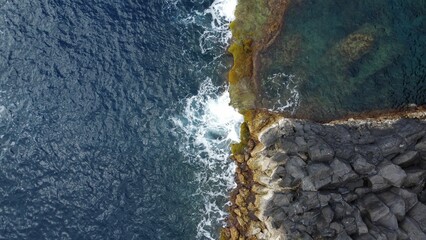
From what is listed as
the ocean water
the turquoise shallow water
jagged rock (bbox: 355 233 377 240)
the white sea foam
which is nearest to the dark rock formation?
jagged rock (bbox: 355 233 377 240)

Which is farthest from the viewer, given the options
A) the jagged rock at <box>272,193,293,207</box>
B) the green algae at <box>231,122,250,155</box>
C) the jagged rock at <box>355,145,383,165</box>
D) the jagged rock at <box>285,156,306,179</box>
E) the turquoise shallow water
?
the turquoise shallow water

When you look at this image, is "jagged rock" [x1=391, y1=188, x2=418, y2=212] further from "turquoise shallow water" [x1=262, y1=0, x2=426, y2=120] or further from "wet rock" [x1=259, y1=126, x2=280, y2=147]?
"wet rock" [x1=259, y1=126, x2=280, y2=147]

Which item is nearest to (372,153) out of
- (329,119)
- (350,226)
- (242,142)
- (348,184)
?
(348,184)

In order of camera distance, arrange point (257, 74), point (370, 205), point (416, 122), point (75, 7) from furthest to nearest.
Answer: point (75, 7) < point (257, 74) < point (416, 122) < point (370, 205)

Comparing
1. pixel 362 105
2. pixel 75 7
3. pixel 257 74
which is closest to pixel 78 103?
pixel 75 7

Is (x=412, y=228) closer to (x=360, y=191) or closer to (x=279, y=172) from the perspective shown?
(x=360, y=191)

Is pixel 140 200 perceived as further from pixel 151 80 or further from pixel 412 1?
pixel 412 1

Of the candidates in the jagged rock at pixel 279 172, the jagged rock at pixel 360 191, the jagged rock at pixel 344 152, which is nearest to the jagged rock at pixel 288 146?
the jagged rock at pixel 279 172

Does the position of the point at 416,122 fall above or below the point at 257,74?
below
